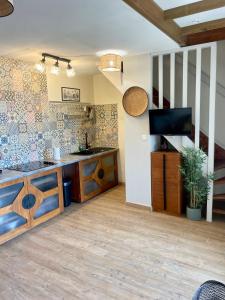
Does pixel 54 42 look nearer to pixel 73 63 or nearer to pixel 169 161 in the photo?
pixel 73 63

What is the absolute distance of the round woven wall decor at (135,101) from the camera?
3375mm

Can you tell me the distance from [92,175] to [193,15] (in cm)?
284

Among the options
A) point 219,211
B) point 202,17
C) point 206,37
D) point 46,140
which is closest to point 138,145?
point 219,211

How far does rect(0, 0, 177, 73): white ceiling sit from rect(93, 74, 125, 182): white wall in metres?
1.53

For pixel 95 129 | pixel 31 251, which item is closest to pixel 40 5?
pixel 31 251

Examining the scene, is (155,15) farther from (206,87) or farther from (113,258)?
(113,258)

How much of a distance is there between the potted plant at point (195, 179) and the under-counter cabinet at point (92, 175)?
1.64 meters

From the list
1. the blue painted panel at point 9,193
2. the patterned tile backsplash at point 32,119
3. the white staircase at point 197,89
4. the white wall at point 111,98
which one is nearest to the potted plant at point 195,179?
the white staircase at point 197,89

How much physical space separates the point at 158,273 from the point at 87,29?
2.45 m

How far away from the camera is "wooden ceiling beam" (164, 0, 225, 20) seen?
1.98 metres

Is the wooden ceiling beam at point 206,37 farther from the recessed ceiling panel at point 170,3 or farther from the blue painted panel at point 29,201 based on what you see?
the blue painted panel at point 29,201

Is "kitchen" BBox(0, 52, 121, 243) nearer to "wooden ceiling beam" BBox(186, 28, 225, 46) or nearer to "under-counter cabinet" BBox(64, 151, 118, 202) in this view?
"under-counter cabinet" BBox(64, 151, 118, 202)

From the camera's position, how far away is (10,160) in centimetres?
333

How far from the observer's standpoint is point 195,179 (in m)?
3.10
